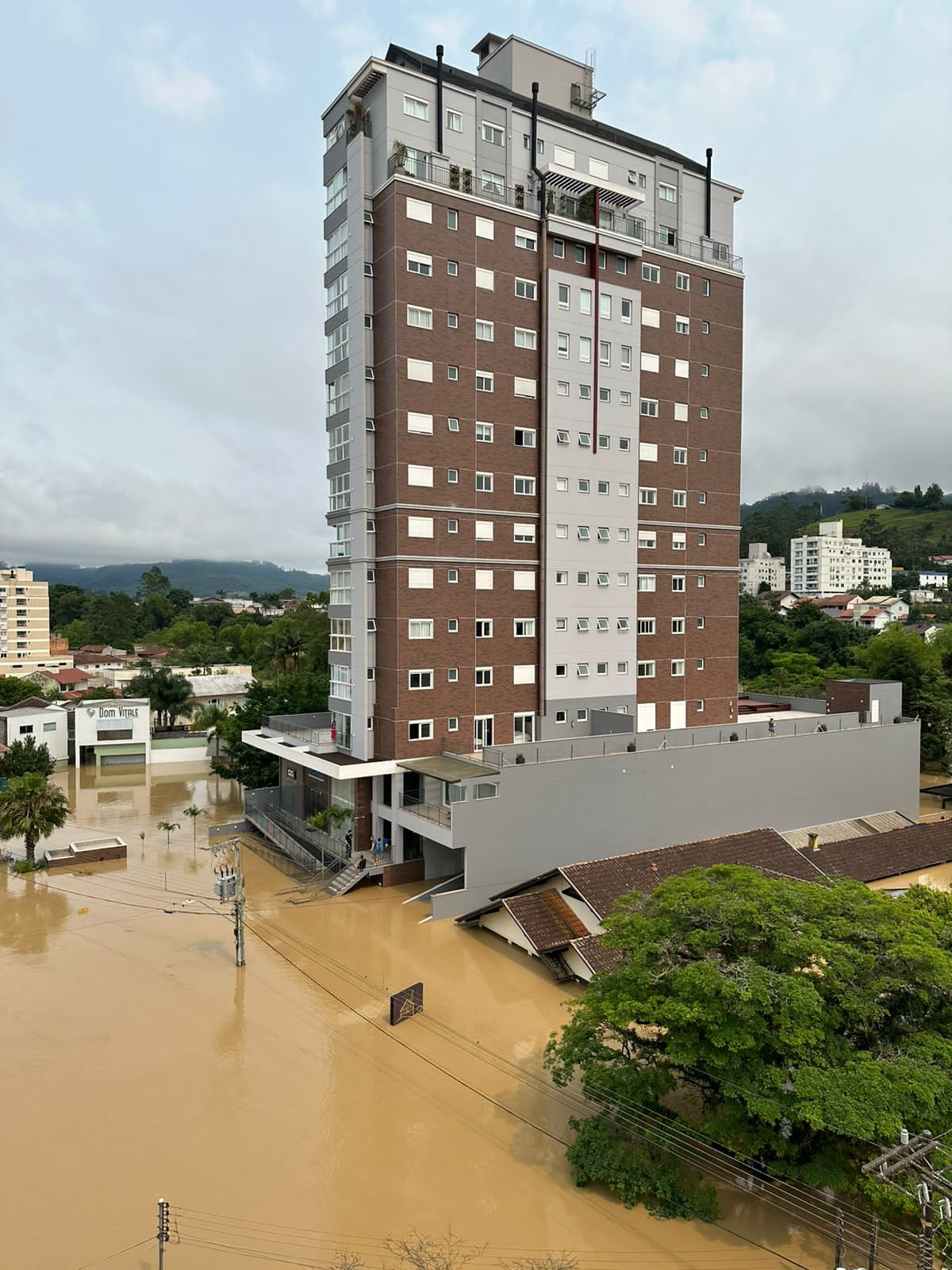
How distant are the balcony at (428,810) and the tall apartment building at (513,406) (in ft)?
6.66

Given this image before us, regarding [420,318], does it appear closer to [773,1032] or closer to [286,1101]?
[286,1101]

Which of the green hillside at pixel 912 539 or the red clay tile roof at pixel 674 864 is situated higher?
the green hillside at pixel 912 539

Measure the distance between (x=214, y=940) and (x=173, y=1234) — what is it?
560 inches

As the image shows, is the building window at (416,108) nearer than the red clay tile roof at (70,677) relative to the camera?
Yes

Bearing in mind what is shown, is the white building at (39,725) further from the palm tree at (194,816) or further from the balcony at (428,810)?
the balcony at (428,810)

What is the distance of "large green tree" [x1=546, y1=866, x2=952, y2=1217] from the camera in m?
13.1

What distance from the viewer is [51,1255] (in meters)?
13.8

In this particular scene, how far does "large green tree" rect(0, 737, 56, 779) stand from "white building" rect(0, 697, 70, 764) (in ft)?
18.9

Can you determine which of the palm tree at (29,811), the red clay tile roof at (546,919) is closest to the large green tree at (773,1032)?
the red clay tile roof at (546,919)

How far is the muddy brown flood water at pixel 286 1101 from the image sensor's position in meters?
14.2

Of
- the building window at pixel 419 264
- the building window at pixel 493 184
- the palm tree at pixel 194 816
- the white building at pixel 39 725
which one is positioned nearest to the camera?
the building window at pixel 419 264

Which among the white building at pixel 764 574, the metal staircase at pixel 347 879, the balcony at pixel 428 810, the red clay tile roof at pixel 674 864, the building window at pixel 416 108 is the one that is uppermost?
the building window at pixel 416 108

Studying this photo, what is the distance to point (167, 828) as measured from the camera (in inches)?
1655

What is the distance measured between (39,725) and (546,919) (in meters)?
51.2
